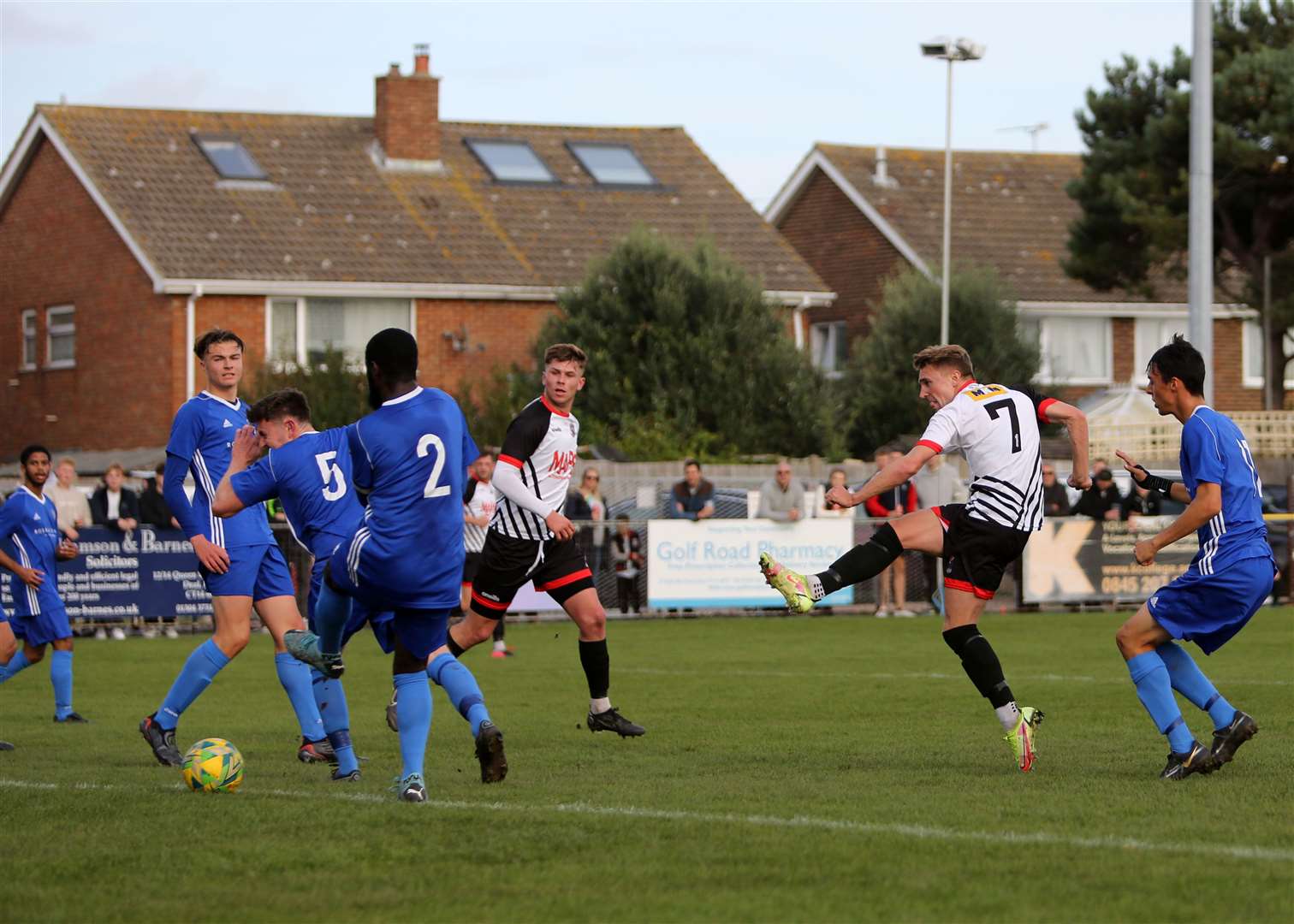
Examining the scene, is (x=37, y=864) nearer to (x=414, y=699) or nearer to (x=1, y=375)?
(x=414, y=699)

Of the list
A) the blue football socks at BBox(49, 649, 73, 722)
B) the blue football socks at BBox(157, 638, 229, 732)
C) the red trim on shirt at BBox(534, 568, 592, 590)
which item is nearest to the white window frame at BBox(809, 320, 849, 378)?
the blue football socks at BBox(49, 649, 73, 722)

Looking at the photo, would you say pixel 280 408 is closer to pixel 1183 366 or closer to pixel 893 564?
pixel 1183 366

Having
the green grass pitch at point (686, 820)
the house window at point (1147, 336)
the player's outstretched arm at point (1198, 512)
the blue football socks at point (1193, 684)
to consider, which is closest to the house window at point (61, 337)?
the house window at point (1147, 336)

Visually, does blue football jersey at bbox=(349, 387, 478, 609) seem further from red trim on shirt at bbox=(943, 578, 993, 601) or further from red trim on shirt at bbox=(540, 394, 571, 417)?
red trim on shirt at bbox=(540, 394, 571, 417)

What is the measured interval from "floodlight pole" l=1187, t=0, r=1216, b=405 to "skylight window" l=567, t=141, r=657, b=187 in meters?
18.7

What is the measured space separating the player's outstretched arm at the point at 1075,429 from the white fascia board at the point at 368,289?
2672 centimetres

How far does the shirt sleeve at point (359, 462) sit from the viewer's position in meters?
8.33

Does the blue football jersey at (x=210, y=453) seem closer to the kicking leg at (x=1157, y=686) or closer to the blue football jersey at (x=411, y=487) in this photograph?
the blue football jersey at (x=411, y=487)

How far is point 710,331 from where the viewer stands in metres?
35.4

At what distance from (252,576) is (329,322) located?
27.9 m

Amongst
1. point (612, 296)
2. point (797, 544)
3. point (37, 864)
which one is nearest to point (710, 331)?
point (612, 296)

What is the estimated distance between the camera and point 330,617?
8.90 m

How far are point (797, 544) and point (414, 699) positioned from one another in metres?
16.7

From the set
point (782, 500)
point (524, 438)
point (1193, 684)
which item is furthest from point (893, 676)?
point (782, 500)
